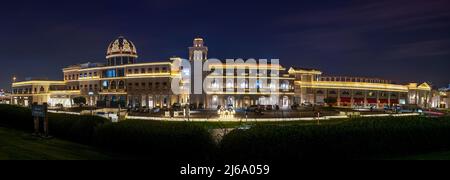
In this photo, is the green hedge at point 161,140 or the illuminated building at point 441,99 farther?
the illuminated building at point 441,99

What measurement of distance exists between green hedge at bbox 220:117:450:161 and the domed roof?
9578 centimetres

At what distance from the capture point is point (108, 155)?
18.1 metres

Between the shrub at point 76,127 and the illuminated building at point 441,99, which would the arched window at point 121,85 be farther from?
the illuminated building at point 441,99

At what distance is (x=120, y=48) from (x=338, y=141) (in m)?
97.9

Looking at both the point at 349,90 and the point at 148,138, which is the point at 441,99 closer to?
the point at 349,90

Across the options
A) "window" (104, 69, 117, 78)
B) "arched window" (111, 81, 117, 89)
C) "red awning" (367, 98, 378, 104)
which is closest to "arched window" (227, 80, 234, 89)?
"arched window" (111, 81, 117, 89)

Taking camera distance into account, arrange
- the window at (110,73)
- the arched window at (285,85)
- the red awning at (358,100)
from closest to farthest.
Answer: the arched window at (285,85) → the window at (110,73) → the red awning at (358,100)

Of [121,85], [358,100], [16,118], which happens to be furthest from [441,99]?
[16,118]

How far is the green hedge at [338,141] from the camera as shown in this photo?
50.2 feet

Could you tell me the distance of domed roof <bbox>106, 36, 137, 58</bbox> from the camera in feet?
349

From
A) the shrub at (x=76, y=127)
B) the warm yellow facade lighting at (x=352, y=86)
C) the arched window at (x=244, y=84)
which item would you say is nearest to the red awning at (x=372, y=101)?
the warm yellow facade lighting at (x=352, y=86)

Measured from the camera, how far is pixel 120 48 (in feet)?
349
